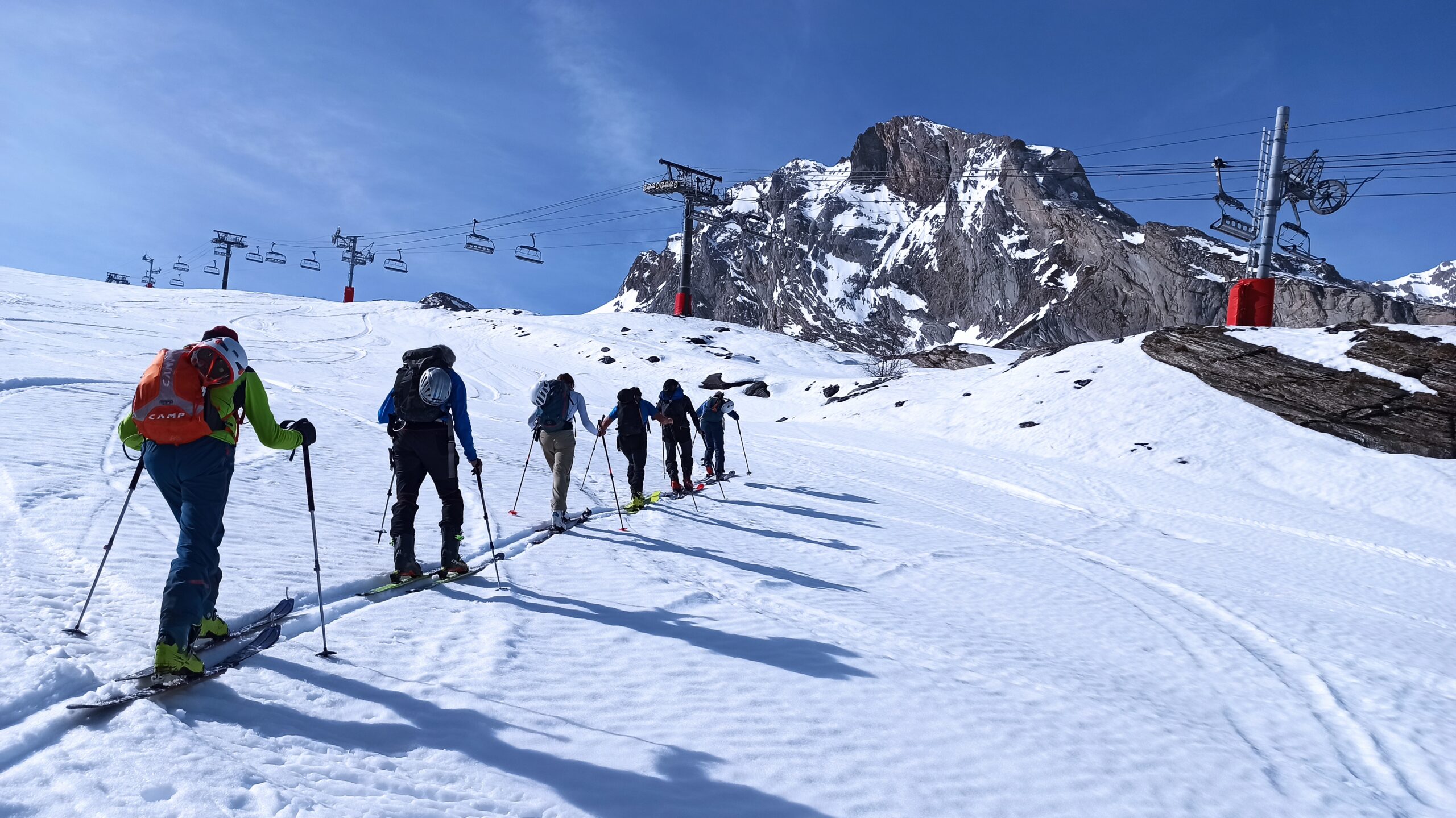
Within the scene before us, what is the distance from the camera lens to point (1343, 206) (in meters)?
26.4

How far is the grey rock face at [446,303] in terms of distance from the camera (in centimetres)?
5806

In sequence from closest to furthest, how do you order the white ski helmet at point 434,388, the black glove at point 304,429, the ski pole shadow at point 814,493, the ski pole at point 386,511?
the black glove at point 304,429 < the white ski helmet at point 434,388 < the ski pole at point 386,511 < the ski pole shadow at point 814,493

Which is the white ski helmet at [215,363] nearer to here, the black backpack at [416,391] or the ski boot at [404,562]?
the black backpack at [416,391]

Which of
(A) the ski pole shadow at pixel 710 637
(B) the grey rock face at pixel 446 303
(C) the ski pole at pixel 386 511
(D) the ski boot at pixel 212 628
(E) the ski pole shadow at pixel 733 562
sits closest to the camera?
(D) the ski boot at pixel 212 628

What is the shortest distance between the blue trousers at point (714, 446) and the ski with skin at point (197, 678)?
A: 942 centimetres

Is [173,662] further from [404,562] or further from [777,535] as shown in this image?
[777,535]

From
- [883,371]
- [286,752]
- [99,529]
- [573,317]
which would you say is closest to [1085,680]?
[286,752]

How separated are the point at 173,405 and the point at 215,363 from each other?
30cm

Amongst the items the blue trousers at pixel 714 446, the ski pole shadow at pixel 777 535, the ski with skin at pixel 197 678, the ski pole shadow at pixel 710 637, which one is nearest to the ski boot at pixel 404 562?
the ski pole shadow at pixel 710 637

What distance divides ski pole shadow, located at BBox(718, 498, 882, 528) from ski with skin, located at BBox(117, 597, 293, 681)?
752 centimetres

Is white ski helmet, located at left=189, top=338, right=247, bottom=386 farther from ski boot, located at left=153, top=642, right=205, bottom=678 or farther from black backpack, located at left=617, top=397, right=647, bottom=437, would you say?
black backpack, located at left=617, top=397, right=647, bottom=437

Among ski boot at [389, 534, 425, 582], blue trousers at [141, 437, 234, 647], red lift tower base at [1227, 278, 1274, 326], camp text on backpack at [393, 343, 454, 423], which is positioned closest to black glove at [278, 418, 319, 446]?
blue trousers at [141, 437, 234, 647]

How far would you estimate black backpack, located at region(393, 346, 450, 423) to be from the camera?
6.27 m

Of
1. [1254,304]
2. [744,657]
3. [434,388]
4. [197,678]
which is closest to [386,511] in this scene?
[434,388]
